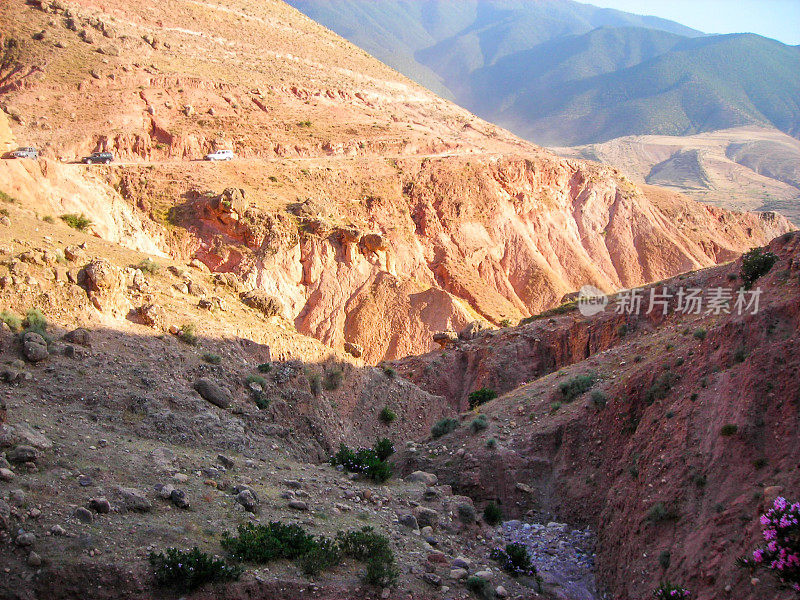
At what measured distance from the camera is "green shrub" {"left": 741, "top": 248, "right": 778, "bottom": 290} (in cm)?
1656

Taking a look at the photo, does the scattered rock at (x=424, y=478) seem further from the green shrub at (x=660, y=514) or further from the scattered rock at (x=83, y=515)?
the scattered rock at (x=83, y=515)

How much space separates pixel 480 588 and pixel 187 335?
9589 mm

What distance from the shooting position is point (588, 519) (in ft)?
43.1

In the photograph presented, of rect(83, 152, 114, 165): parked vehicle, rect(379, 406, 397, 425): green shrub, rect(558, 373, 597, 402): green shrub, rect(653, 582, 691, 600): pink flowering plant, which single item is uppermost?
rect(83, 152, 114, 165): parked vehicle

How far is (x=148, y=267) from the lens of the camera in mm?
18344

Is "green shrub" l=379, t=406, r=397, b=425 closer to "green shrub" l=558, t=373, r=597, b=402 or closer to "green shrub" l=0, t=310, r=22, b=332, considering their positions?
"green shrub" l=558, t=373, r=597, b=402

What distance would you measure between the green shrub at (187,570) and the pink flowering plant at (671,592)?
19.1ft

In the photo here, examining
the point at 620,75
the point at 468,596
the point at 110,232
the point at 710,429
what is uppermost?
the point at 620,75

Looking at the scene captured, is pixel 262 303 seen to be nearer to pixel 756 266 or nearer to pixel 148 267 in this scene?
pixel 148 267

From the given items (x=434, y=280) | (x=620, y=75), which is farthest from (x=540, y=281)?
(x=620, y=75)

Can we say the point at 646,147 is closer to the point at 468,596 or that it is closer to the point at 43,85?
the point at 43,85

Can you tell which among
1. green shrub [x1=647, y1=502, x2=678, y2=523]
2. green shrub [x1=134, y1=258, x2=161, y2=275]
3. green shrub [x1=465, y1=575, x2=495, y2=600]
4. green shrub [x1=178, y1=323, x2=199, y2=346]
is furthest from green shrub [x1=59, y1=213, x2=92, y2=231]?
green shrub [x1=647, y1=502, x2=678, y2=523]

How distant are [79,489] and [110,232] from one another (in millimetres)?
21557

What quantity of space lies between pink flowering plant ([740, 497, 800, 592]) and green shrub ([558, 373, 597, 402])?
26.5 feet
